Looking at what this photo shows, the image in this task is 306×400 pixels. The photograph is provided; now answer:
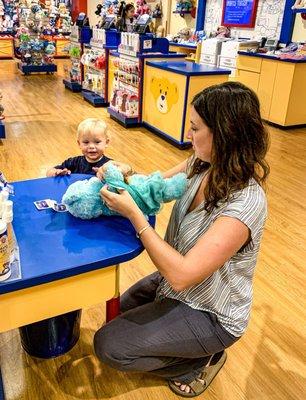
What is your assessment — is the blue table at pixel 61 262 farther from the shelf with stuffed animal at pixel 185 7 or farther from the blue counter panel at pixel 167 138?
the shelf with stuffed animal at pixel 185 7

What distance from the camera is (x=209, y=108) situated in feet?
4.08

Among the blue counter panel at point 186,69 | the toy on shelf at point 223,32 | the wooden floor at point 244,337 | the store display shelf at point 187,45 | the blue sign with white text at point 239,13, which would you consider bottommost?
A: the wooden floor at point 244,337

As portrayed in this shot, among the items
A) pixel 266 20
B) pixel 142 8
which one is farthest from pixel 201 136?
pixel 142 8

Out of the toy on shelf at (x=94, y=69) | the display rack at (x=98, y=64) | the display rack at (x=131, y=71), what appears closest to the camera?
the display rack at (x=131, y=71)

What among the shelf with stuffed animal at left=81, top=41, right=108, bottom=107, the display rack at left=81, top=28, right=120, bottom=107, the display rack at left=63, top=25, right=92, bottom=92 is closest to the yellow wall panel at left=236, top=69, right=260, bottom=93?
the display rack at left=81, top=28, right=120, bottom=107

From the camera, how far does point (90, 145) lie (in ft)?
6.91

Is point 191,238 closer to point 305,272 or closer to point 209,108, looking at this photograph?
point 209,108

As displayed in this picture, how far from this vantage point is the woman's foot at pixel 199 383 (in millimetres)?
1613

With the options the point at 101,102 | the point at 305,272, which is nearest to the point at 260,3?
the point at 101,102

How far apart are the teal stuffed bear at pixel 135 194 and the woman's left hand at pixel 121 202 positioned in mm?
50

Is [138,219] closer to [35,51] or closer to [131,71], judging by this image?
[131,71]

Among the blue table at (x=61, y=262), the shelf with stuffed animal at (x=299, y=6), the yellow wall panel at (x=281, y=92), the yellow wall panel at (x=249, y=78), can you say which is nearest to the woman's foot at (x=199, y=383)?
the blue table at (x=61, y=262)

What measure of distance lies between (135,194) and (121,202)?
0.35 feet

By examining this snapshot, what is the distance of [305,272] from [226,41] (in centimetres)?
587
